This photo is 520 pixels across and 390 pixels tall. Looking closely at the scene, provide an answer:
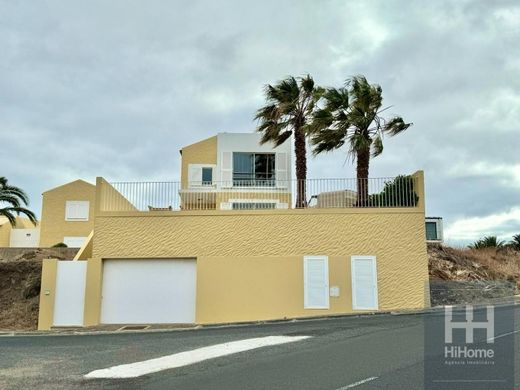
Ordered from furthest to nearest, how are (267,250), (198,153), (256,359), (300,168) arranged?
(198,153) → (300,168) → (267,250) → (256,359)

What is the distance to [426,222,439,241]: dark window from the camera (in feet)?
96.9

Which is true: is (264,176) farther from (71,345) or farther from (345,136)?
(71,345)

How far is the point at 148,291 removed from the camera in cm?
1947

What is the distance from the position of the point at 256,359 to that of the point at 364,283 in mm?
9729

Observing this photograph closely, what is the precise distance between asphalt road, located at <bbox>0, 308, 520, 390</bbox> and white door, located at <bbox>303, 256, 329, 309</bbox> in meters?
3.57

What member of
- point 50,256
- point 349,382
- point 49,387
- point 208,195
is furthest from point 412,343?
point 50,256

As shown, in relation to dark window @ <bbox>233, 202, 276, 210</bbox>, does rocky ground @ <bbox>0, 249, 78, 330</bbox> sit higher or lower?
lower

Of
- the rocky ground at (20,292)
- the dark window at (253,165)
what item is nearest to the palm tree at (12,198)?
the rocky ground at (20,292)

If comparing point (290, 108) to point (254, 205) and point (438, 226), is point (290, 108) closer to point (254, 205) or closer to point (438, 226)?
point (254, 205)

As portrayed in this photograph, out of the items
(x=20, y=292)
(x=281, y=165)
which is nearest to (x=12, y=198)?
(x=20, y=292)

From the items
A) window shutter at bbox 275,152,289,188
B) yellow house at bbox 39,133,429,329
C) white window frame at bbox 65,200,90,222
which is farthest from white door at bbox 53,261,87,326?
white window frame at bbox 65,200,90,222

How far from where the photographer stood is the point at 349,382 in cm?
788

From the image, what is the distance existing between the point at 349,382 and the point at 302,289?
1108 centimetres

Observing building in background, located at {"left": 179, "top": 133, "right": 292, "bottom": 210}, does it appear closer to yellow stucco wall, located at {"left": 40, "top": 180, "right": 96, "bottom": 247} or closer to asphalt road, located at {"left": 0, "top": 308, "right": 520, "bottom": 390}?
→ yellow stucco wall, located at {"left": 40, "top": 180, "right": 96, "bottom": 247}
